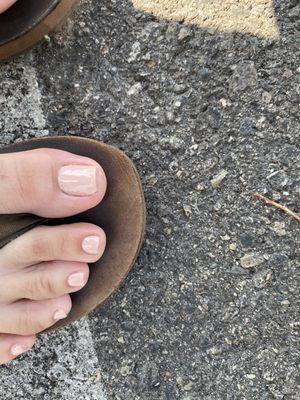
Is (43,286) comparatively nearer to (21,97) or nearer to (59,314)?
(59,314)

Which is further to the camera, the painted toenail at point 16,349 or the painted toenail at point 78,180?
the painted toenail at point 16,349

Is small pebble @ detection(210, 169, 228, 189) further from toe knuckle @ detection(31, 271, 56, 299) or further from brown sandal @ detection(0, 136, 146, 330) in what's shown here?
toe knuckle @ detection(31, 271, 56, 299)

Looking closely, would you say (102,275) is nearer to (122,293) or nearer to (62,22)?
(122,293)

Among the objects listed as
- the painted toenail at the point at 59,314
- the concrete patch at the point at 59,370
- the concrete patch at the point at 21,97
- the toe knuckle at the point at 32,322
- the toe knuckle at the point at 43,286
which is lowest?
the concrete patch at the point at 59,370

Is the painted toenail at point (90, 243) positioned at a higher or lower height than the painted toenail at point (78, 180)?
lower

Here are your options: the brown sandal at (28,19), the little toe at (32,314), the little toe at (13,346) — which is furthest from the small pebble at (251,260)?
the brown sandal at (28,19)

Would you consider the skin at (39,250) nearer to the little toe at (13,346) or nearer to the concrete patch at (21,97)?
the little toe at (13,346)

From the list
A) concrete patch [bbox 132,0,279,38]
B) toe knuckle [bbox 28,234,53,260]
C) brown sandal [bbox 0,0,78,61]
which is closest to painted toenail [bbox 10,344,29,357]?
toe knuckle [bbox 28,234,53,260]
